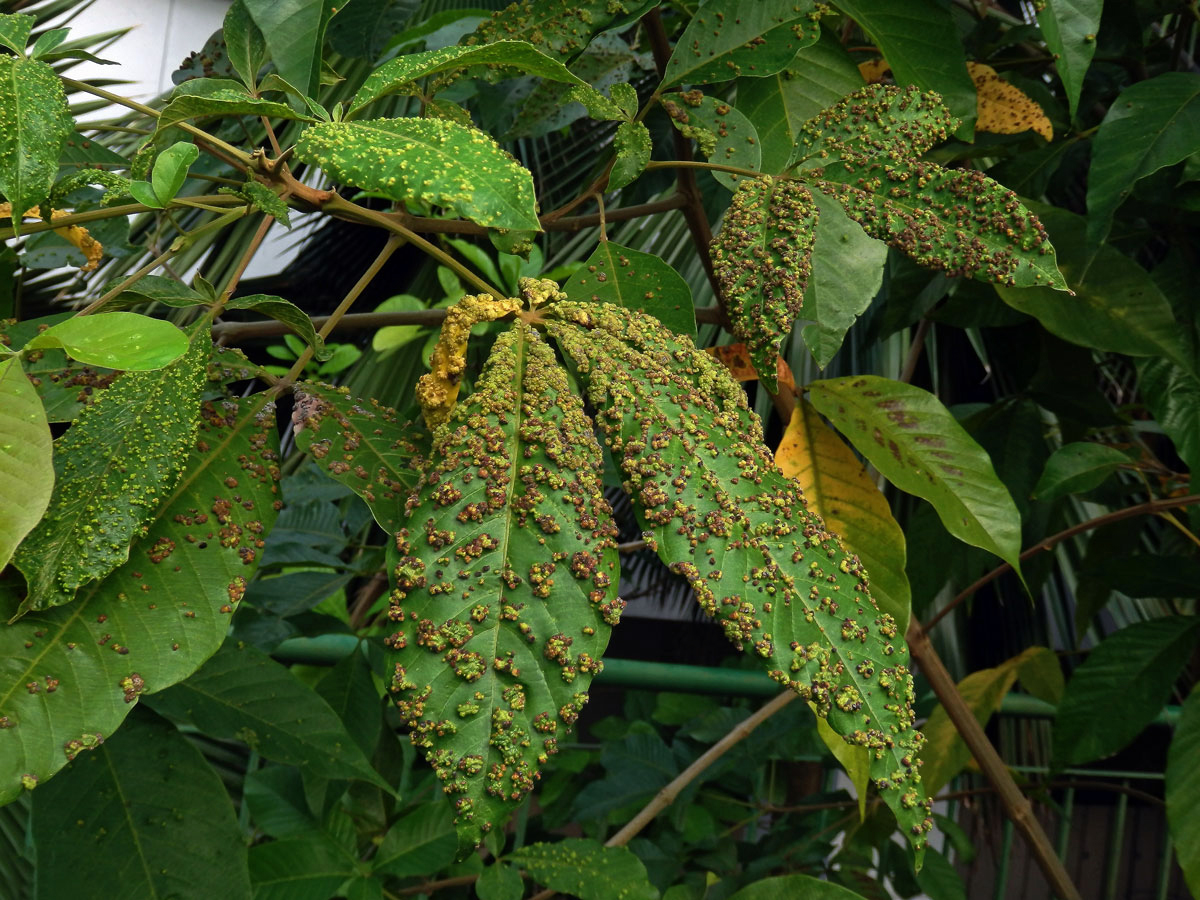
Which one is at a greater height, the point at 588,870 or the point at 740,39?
the point at 740,39

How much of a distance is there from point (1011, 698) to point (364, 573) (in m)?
0.81

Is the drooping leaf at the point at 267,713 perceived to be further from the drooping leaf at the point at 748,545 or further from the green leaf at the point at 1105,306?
the green leaf at the point at 1105,306

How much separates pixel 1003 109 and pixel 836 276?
260mm

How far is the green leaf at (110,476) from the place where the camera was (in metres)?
0.28

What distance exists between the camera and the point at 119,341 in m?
0.26

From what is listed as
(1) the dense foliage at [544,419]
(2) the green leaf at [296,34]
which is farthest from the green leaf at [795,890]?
(2) the green leaf at [296,34]

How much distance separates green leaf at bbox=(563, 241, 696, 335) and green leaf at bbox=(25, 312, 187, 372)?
196mm

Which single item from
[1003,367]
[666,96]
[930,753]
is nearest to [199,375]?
[666,96]

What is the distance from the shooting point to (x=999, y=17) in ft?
2.26

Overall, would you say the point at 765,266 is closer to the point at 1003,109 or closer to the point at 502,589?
the point at 502,589

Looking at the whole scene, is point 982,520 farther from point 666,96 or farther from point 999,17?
point 999,17

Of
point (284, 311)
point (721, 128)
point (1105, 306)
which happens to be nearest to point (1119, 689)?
point (1105, 306)

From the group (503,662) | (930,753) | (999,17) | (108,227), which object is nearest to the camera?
(503,662)

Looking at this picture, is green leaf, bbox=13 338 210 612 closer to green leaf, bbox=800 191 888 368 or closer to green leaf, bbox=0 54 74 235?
green leaf, bbox=0 54 74 235
